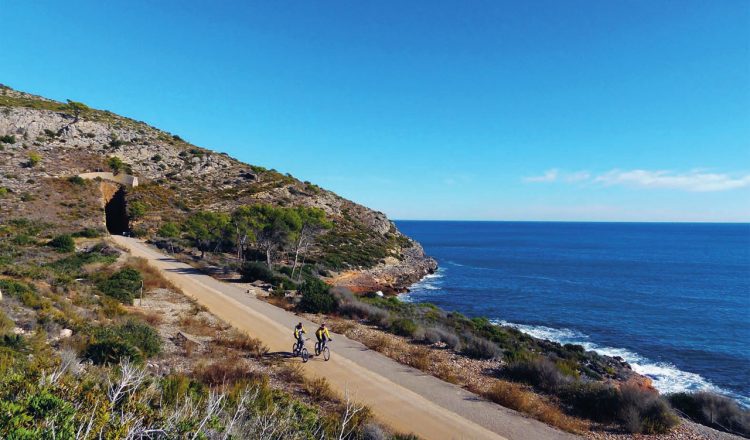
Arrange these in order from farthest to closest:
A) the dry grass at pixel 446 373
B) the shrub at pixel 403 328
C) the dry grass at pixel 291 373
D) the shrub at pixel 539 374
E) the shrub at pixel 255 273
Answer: the shrub at pixel 255 273 → the shrub at pixel 403 328 → the dry grass at pixel 446 373 → the shrub at pixel 539 374 → the dry grass at pixel 291 373

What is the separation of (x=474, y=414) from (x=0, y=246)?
121 ft

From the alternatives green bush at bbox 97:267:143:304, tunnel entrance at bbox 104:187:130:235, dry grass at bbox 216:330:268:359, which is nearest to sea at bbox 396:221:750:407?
dry grass at bbox 216:330:268:359

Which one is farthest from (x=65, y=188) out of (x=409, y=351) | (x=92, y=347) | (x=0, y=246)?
(x=409, y=351)

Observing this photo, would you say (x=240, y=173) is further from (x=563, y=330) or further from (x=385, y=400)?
(x=385, y=400)

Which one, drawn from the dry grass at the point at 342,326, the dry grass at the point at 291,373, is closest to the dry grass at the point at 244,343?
the dry grass at the point at 291,373

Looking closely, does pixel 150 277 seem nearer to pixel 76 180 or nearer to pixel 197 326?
pixel 197 326

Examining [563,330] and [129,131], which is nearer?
[563,330]

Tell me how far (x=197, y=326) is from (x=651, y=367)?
2898 cm

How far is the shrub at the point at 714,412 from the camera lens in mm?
11945

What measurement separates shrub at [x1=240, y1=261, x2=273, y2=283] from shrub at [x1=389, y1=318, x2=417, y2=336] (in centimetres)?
1302

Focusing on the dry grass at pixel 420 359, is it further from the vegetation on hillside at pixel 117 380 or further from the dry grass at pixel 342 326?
the vegetation on hillside at pixel 117 380

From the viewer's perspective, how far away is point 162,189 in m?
60.3

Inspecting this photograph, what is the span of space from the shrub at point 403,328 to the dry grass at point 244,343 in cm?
643

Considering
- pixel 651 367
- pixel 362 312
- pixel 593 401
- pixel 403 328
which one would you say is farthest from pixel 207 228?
pixel 651 367
